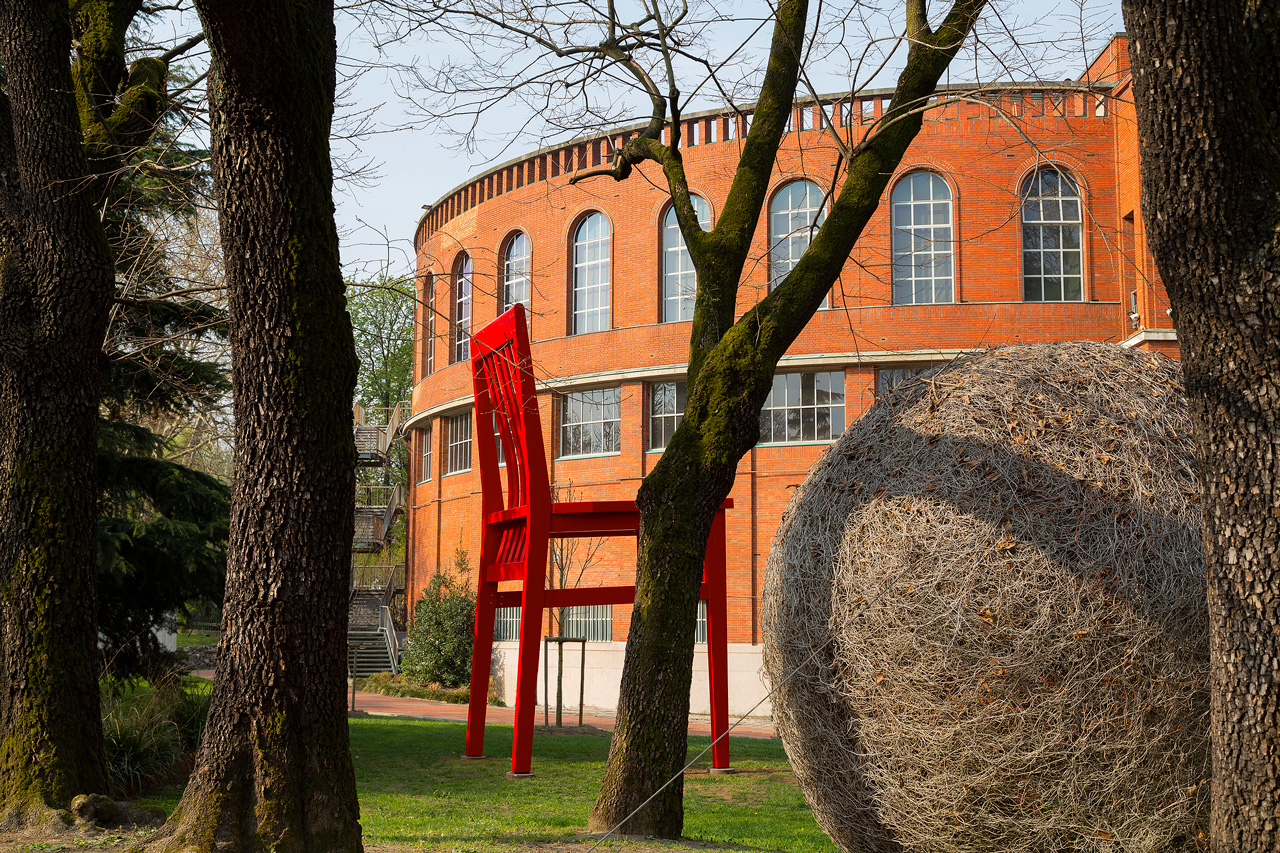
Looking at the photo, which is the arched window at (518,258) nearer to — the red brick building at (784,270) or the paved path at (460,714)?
Answer: the red brick building at (784,270)

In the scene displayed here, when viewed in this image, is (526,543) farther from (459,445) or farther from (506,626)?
(459,445)

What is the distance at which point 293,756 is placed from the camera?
4605 mm

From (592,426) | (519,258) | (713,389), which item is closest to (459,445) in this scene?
(592,426)

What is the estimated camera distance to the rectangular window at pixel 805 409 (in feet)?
82.0

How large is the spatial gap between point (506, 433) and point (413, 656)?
20198mm

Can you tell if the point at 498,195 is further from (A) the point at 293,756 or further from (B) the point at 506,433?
(A) the point at 293,756

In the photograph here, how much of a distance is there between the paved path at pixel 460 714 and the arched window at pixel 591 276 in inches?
389

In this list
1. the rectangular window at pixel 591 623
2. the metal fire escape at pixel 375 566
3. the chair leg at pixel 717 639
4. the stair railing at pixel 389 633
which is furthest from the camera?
the metal fire escape at pixel 375 566

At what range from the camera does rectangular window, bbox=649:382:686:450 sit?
85.9 ft

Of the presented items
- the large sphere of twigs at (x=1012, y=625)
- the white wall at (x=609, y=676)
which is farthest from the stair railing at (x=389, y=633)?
the large sphere of twigs at (x=1012, y=625)

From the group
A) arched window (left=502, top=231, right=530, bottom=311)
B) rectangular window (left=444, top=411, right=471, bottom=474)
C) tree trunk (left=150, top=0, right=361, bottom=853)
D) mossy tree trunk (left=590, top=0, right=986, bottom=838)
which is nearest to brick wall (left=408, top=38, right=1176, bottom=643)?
arched window (left=502, top=231, right=530, bottom=311)

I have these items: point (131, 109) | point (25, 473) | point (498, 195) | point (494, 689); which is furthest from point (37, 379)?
point (498, 195)

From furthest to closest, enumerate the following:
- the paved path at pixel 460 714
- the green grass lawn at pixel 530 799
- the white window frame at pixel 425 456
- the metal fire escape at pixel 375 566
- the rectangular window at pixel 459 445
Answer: the white window frame at pixel 425 456
the metal fire escape at pixel 375 566
the rectangular window at pixel 459 445
the paved path at pixel 460 714
the green grass lawn at pixel 530 799

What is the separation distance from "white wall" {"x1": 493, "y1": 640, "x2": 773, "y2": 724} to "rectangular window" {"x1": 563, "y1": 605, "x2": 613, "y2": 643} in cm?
35
